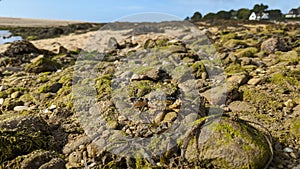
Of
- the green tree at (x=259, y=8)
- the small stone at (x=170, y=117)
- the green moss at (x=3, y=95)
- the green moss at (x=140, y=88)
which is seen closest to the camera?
the small stone at (x=170, y=117)

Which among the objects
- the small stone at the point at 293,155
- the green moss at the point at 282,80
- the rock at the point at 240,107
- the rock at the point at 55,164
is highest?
the green moss at the point at 282,80

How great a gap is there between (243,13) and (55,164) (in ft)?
111

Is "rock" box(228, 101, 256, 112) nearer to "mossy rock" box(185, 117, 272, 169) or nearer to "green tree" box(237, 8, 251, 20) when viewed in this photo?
"mossy rock" box(185, 117, 272, 169)

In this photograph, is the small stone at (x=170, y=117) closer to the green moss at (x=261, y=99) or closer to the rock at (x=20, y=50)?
the green moss at (x=261, y=99)

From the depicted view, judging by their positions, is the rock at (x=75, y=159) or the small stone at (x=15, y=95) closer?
the rock at (x=75, y=159)

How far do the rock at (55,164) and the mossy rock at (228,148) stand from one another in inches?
40.7

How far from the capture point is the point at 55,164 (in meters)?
2.49

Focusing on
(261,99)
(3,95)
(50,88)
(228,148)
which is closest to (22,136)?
(228,148)

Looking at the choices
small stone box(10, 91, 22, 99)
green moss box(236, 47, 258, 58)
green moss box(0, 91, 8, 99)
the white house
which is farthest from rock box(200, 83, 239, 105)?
the white house

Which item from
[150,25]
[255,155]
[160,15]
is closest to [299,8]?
[150,25]

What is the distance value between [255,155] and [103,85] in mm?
2603

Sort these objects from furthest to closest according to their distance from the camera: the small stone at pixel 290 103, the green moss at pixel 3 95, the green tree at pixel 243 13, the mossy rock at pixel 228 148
Answer: 1. the green tree at pixel 243 13
2. the green moss at pixel 3 95
3. the small stone at pixel 290 103
4. the mossy rock at pixel 228 148

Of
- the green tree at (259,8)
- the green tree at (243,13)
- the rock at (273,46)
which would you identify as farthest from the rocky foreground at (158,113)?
the green tree at (259,8)

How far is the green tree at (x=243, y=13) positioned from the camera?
32.5 metres
